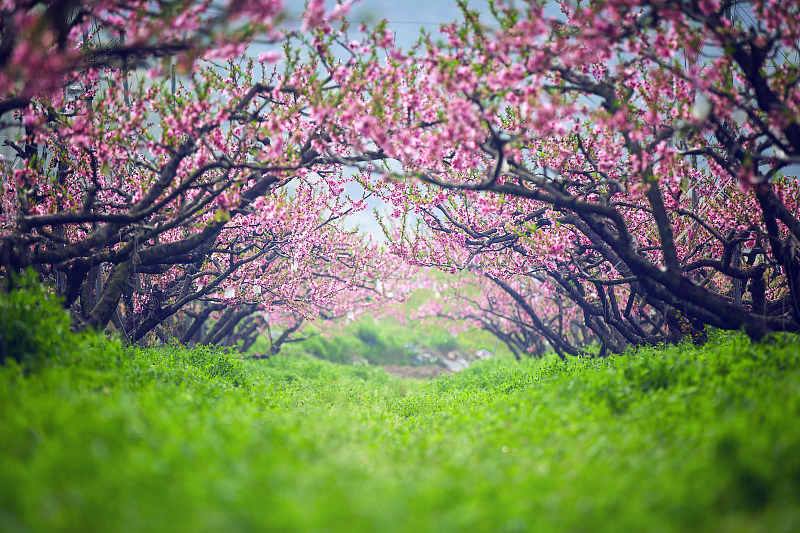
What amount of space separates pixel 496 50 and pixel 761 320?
23.7ft

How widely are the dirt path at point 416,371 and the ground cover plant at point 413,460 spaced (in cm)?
2265

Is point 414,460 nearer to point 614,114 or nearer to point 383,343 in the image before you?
point 614,114

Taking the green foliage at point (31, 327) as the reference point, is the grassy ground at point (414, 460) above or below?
below

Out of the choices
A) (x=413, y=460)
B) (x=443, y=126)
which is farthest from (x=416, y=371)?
(x=413, y=460)

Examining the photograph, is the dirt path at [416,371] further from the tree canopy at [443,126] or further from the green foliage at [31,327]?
the green foliage at [31,327]

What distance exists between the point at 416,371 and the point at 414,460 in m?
26.5

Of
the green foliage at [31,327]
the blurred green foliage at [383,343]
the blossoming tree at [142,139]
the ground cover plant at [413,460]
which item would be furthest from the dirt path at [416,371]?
the green foliage at [31,327]

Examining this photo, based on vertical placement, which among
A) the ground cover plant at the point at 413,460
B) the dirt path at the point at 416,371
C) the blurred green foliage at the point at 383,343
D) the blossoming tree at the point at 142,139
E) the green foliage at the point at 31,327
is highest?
the blossoming tree at the point at 142,139

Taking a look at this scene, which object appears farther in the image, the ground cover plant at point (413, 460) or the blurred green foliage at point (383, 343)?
the blurred green foliage at point (383, 343)

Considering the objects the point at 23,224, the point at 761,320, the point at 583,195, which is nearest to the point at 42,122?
the point at 23,224

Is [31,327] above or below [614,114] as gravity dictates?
below

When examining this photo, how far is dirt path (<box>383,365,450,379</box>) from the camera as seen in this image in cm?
2981

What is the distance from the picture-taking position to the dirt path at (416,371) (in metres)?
29.8

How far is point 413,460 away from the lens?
18.9 ft
